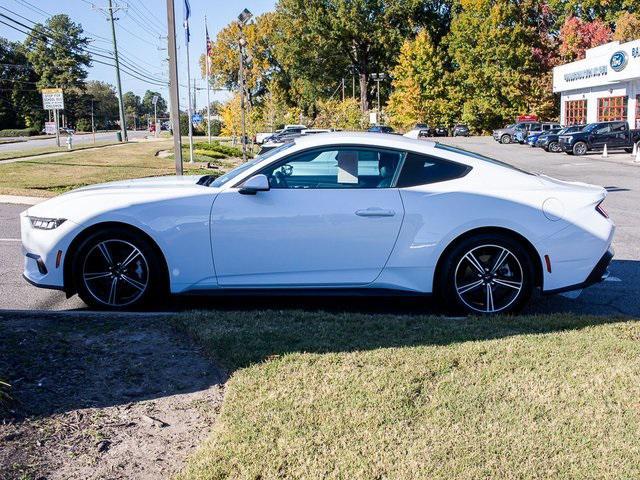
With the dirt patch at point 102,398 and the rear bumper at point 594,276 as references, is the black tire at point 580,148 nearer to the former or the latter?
the rear bumper at point 594,276

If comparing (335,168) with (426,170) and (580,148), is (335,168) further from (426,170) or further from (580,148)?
(580,148)

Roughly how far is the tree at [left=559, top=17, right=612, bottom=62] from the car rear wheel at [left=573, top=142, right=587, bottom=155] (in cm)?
3667

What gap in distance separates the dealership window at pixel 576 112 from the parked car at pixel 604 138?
1682cm

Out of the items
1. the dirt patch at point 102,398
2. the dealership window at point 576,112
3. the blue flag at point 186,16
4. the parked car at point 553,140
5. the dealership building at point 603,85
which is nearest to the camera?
the dirt patch at point 102,398

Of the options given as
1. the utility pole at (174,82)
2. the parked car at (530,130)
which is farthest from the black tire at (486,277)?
the parked car at (530,130)

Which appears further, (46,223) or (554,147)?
(554,147)

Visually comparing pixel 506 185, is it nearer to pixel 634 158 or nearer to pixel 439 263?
pixel 439 263

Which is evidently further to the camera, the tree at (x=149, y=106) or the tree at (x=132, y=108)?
the tree at (x=149, y=106)

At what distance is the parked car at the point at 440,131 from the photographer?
71.4m

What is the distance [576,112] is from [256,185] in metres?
53.2

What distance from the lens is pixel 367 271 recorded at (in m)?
5.27

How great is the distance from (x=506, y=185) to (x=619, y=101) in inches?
1776

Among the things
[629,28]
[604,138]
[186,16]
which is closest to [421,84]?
[629,28]

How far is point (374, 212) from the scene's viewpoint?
519 centimetres
